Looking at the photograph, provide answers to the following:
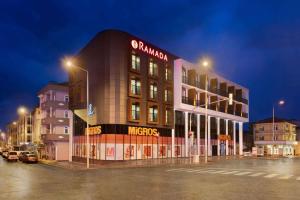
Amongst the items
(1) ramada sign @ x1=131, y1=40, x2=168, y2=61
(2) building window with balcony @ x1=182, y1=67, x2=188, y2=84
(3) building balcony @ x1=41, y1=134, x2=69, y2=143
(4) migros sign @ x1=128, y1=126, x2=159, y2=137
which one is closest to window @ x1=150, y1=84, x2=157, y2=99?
(1) ramada sign @ x1=131, y1=40, x2=168, y2=61

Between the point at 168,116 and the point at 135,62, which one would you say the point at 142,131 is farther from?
the point at 135,62

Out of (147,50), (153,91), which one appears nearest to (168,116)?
(153,91)

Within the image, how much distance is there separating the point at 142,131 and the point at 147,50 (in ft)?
40.4

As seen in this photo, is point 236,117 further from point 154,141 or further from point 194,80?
point 154,141

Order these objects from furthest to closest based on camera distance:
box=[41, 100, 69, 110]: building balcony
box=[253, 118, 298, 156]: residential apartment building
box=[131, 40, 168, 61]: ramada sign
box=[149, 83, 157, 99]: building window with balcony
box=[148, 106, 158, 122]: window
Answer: box=[253, 118, 298, 156]: residential apartment building, box=[41, 100, 69, 110]: building balcony, box=[149, 83, 157, 99]: building window with balcony, box=[148, 106, 158, 122]: window, box=[131, 40, 168, 61]: ramada sign

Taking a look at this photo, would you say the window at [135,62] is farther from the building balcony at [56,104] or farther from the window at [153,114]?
the building balcony at [56,104]

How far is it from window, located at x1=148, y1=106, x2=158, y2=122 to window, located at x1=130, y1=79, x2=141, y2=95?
3.72 m

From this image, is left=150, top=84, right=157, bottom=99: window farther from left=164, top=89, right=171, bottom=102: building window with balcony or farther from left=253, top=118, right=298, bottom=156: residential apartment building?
left=253, top=118, right=298, bottom=156: residential apartment building

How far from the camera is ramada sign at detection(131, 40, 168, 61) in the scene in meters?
50.1

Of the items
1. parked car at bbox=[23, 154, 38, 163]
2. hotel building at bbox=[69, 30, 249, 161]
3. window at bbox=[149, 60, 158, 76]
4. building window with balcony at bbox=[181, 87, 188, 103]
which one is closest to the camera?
hotel building at bbox=[69, 30, 249, 161]

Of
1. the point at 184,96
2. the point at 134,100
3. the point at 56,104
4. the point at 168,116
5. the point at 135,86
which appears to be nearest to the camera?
the point at 134,100

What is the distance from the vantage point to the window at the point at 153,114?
51.9 meters

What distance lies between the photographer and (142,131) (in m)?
49.8

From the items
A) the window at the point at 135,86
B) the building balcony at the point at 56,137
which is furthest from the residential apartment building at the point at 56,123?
the window at the point at 135,86
